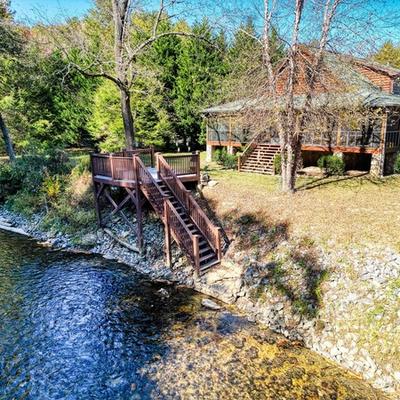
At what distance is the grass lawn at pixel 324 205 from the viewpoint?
10.6 m

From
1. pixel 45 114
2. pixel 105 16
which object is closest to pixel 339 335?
pixel 105 16

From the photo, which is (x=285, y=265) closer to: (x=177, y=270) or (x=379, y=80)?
(x=177, y=270)

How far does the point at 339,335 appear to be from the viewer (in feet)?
26.2

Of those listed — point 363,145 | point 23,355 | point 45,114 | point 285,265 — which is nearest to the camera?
point 23,355

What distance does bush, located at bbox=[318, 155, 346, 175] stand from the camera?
58.2 feet

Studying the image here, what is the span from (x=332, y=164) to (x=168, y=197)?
10.2 meters

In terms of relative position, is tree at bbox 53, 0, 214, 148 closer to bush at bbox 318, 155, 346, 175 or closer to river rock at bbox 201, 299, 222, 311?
bush at bbox 318, 155, 346, 175

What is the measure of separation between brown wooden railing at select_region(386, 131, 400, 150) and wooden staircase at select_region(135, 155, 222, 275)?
11697 millimetres

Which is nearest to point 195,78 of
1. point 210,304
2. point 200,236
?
point 200,236

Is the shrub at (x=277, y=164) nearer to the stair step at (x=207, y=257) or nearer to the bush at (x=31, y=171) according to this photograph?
the stair step at (x=207, y=257)

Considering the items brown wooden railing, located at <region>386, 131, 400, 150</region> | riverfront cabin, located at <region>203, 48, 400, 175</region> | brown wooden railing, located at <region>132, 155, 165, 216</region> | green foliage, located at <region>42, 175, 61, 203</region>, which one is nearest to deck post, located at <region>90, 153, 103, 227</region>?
brown wooden railing, located at <region>132, 155, 165, 216</region>

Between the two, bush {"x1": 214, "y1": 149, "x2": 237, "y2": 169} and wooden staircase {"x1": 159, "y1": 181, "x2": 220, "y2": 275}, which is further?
bush {"x1": 214, "y1": 149, "x2": 237, "y2": 169}

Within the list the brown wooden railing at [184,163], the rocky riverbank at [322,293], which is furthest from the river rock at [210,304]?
the brown wooden railing at [184,163]

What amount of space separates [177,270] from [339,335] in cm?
577
